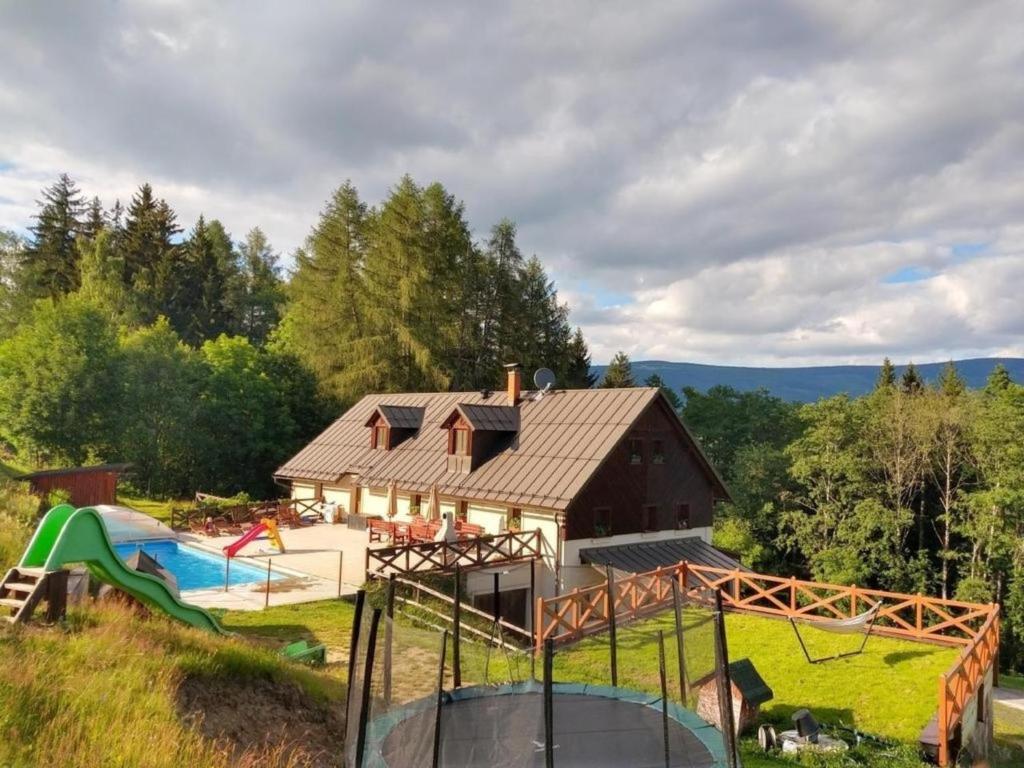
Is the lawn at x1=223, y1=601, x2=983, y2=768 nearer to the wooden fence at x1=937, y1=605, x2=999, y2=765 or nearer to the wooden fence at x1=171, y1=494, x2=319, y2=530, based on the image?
the wooden fence at x1=937, y1=605, x2=999, y2=765

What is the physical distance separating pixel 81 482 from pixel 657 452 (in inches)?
878

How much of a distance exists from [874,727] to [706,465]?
12269 mm

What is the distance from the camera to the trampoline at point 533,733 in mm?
6066

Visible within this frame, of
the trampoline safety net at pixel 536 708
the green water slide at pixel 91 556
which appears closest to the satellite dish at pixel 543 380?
the green water slide at pixel 91 556

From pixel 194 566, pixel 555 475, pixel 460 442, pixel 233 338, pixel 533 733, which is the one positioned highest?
pixel 233 338

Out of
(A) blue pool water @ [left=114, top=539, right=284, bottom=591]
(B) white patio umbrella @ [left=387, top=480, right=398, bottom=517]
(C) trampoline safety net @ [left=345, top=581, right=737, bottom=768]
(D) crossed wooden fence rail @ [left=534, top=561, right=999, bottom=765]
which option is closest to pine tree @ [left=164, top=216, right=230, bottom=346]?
(A) blue pool water @ [left=114, top=539, right=284, bottom=591]

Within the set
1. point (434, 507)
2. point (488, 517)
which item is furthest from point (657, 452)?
point (434, 507)

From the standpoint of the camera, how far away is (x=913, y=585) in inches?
1193

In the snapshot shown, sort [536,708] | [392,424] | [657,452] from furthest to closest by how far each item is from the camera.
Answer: [392,424], [657,452], [536,708]

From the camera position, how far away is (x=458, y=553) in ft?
59.1

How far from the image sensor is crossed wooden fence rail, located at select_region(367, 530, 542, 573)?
57.5 feet

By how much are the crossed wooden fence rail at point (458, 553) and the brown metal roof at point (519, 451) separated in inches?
46.3

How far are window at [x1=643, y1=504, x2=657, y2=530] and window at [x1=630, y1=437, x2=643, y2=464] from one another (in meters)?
1.48

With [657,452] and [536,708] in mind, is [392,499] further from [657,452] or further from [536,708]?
[536,708]
